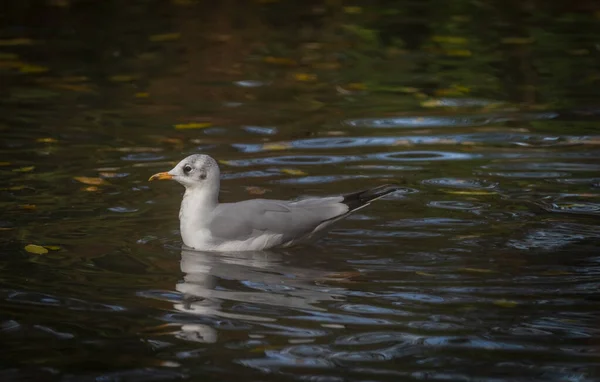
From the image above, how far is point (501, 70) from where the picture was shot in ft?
40.5

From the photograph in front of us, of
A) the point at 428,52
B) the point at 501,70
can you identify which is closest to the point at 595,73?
the point at 501,70

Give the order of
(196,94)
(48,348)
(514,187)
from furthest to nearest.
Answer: (196,94), (514,187), (48,348)

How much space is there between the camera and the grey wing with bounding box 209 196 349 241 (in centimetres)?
745

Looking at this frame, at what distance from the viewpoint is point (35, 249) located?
7480 millimetres

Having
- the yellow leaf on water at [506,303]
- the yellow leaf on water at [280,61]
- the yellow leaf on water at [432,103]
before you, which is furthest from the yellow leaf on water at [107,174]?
the yellow leaf on water at [280,61]

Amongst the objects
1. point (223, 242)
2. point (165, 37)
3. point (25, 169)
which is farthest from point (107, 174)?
point (165, 37)

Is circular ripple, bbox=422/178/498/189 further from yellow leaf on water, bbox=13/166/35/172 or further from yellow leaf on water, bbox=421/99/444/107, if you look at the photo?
yellow leaf on water, bbox=13/166/35/172

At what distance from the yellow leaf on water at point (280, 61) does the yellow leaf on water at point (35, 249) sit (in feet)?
18.9

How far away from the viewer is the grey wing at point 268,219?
24.4ft

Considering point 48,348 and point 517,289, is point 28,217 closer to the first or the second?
point 48,348

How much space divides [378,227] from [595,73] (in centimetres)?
489

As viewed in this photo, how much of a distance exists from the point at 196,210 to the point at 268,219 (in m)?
0.45

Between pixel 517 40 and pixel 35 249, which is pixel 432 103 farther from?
pixel 35 249

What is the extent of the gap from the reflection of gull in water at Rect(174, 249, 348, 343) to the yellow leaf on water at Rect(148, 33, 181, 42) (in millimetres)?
7048
